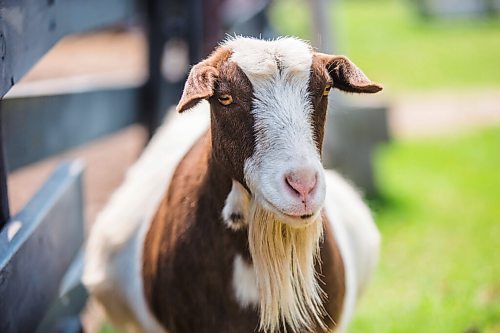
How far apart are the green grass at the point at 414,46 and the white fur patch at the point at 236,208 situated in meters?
7.50

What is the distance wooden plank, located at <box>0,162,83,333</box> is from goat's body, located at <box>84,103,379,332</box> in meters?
0.18

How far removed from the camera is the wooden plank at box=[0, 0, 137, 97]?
2736mm

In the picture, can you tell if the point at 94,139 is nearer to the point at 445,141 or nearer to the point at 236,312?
the point at 236,312

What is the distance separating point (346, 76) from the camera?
2811 mm

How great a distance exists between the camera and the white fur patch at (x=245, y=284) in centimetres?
299

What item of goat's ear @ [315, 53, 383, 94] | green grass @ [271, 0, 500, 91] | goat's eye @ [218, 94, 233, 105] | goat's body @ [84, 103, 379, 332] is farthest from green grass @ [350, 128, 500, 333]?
green grass @ [271, 0, 500, 91]

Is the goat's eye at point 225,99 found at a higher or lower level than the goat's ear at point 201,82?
lower

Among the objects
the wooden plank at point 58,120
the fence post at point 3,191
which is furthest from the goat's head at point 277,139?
the wooden plank at point 58,120

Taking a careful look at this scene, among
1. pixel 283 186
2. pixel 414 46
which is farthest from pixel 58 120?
pixel 414 46

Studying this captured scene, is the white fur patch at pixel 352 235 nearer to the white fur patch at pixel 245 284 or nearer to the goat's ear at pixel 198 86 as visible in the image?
the white fur patch at pixel 245 284

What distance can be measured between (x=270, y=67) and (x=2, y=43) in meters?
0.82

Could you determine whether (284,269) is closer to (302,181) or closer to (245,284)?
(245,284)

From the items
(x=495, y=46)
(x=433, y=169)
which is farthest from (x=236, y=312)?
(x=495, y=46)

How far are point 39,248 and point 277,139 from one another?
3.46 ft
